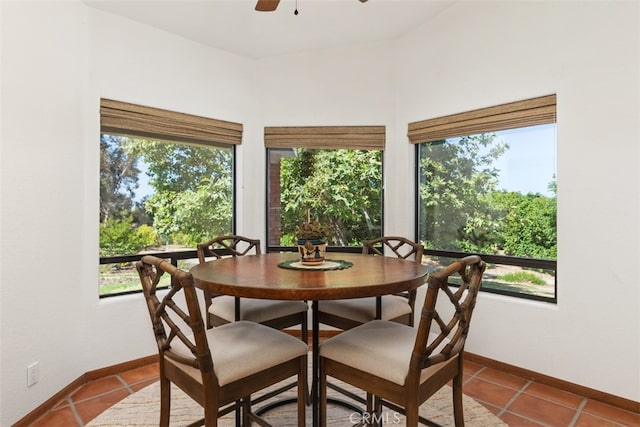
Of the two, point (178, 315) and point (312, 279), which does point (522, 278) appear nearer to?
point (312, 279)

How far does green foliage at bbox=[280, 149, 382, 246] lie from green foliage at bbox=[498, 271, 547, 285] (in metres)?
1.25

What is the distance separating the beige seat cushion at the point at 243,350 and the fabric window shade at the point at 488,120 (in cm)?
215

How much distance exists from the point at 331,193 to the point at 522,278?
1.79m

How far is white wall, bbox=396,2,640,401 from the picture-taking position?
2.10 meters

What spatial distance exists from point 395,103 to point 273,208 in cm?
155

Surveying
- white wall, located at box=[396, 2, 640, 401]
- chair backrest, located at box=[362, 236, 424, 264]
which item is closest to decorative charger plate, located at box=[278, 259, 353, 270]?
chair backrest, located at box=[362, 236, 424, 264]

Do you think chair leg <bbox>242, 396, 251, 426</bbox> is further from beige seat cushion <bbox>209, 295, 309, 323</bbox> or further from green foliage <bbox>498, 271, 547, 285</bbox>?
green foliage <bbox>498, 271, 547, 285</bbox>
